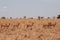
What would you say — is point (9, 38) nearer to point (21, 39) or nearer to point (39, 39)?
point (21, 39)

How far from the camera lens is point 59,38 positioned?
1434 cm

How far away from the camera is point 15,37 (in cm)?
1399

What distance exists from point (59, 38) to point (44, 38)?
113 cm

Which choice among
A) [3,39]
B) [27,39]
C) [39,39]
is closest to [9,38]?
[3,39]

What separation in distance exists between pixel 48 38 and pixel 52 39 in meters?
0.32

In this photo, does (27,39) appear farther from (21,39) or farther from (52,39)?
(52,39)

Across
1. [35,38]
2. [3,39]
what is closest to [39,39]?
[35,38]

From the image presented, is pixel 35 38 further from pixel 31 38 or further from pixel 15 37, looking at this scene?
pixel 15 37

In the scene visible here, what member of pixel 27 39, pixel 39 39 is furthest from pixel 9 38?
pixel 39 39

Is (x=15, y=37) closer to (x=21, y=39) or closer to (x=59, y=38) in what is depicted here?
(x=21, y=39)

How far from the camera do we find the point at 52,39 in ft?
45.2

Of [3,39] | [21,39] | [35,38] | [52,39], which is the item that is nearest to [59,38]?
[52,39]

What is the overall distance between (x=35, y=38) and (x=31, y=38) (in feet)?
0.93

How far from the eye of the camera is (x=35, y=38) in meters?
14.1
